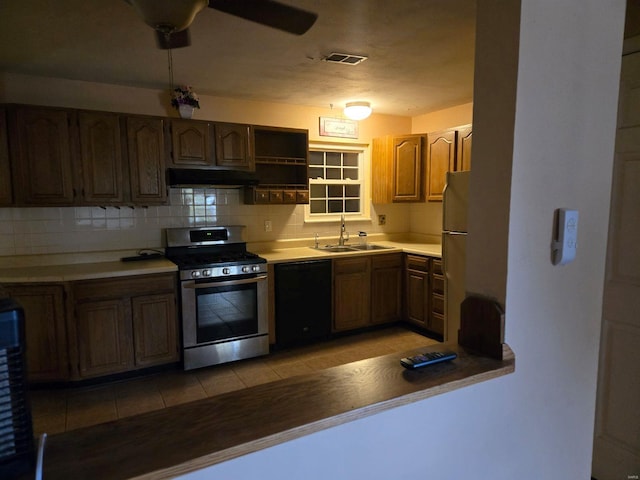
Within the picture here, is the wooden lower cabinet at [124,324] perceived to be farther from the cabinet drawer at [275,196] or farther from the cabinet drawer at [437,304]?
the cabinet drawer at [437,304]

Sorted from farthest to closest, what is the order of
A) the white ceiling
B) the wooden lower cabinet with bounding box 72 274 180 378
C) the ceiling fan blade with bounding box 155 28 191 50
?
the wooden lower cabinet with bounding box 72 274 180 378
the white ceiling
the ceiling fan blade with bounding box 155 28 191 50

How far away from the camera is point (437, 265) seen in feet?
12.9

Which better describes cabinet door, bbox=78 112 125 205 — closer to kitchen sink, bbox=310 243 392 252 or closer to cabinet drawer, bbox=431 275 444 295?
kitchen sink, bbox=310 243 392 252

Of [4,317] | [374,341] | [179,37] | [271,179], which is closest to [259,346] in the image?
[374,341]

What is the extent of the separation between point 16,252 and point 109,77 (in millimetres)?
1625

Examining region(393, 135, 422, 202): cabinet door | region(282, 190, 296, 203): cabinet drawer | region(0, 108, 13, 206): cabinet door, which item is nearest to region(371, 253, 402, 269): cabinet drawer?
region(393, 135, 422, 202): cabinet door

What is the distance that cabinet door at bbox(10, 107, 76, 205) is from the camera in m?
2.97

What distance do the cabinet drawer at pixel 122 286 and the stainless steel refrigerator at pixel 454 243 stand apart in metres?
2.23

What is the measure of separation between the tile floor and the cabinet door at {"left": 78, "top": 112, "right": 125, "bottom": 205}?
1494 millimetres

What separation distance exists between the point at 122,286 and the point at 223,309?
819 millimetres

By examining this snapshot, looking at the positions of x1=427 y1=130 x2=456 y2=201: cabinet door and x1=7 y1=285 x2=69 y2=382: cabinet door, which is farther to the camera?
x1=427 y1=130 x2=456 y2=201: cabinet door

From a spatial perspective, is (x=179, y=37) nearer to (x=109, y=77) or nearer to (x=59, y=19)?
(x=59, y=19)

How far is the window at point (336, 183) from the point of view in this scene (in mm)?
4602

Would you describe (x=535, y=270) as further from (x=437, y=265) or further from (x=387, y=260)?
(x=387, y=260)
